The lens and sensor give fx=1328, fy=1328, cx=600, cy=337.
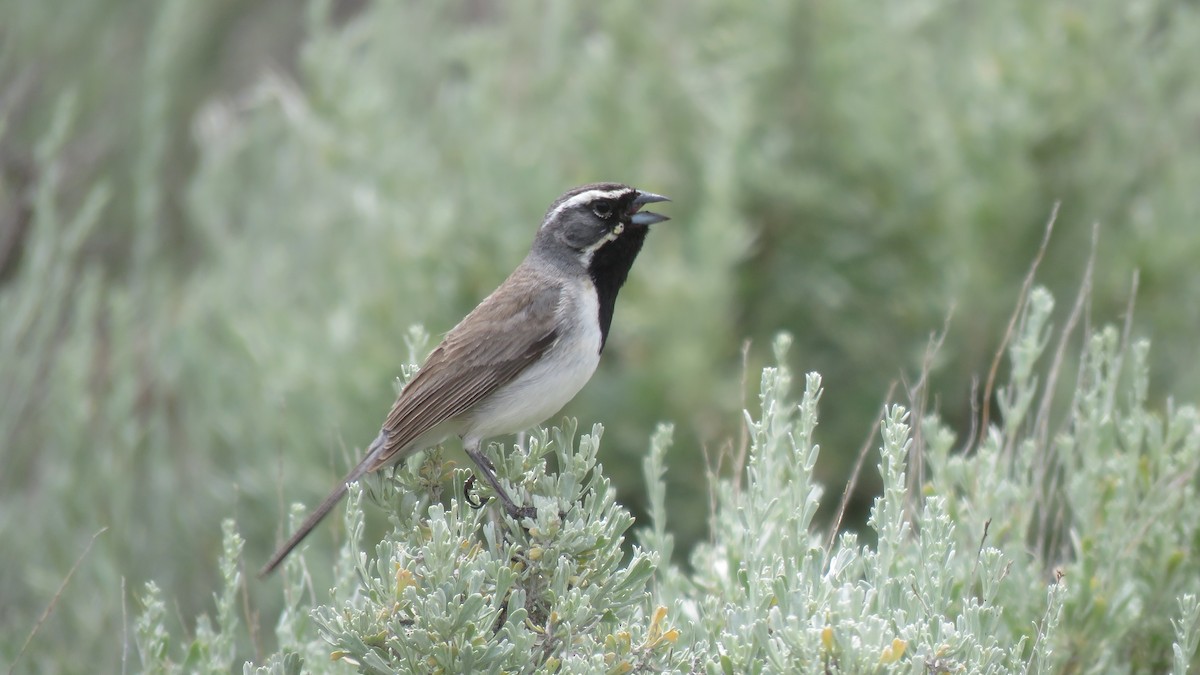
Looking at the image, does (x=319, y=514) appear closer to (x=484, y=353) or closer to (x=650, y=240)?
(x=484, y=353)

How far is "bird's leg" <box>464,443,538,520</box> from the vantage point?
2.74 meters

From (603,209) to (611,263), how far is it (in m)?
0.16

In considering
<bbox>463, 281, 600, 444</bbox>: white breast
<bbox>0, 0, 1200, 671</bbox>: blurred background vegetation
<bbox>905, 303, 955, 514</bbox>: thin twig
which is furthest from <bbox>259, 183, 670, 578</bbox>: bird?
<bbox>0, 0, 1200, 671</bbox>: blurred background vegetation

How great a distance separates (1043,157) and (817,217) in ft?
3.57

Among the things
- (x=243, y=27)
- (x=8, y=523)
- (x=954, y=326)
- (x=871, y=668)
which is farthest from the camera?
(x=243, y=27)

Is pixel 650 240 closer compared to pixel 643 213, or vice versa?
pixel 643 213

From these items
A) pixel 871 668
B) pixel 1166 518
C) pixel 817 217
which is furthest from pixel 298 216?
pixel 871 668

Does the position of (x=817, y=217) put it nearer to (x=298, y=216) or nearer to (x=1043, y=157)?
(x=1043, y=157)

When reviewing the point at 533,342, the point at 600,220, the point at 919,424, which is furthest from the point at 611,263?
the point at 919,424

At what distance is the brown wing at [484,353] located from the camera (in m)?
3.32

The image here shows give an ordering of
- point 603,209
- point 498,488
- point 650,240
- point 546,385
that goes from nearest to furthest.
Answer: point 498,488, point 546,385, point 603,209, point 650,240

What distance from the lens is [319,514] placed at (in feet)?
9.96

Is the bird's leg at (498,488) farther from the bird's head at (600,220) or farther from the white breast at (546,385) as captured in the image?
the bird's head at (600,220)

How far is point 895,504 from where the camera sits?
264cm
